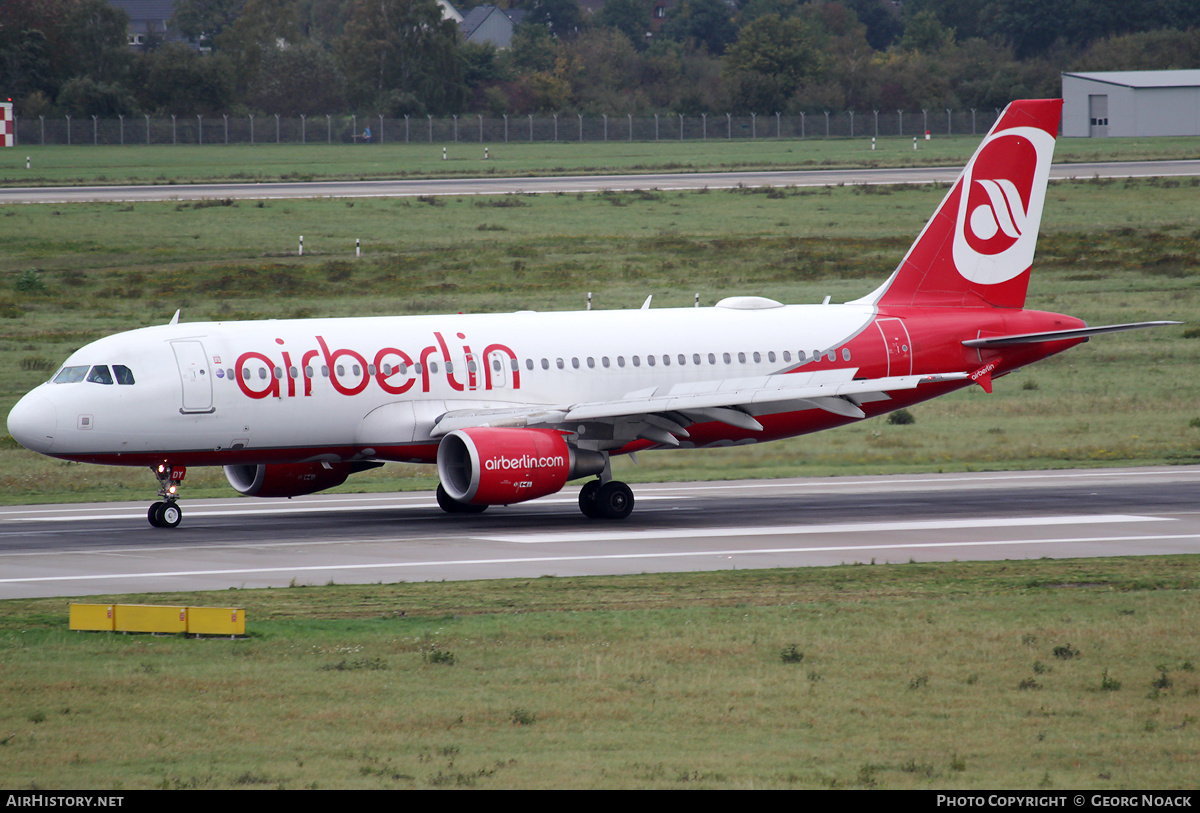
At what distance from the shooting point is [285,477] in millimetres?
33844

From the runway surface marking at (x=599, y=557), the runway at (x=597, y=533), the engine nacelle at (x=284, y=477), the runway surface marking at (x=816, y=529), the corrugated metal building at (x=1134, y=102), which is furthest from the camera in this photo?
the corrugated metal building at (x=1134, y=102)

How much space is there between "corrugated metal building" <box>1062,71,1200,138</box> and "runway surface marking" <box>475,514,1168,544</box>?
105 metres

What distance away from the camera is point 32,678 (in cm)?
1792

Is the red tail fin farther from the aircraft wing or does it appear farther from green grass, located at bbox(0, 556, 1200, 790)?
green grass, located at bbox(0, 556, 1200, 790)

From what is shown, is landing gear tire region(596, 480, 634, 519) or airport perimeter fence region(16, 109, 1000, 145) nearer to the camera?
landing gear tire region(596, 480, 634, 519)

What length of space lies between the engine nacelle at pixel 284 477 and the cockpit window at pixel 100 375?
361cm

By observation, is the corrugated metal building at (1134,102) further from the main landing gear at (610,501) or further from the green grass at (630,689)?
the green grass at (630,689)

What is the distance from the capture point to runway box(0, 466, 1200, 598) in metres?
26.3

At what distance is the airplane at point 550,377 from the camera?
1215 inches

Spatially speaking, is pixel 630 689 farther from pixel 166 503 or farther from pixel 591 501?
pixel 166 503

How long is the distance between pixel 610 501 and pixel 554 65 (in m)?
143

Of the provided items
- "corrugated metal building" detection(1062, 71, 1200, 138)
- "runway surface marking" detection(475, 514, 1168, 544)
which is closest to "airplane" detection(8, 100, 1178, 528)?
"runway surface marking" detection(475, 514, 1168, 544)

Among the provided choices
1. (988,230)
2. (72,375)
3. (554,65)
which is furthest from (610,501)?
(554,65)

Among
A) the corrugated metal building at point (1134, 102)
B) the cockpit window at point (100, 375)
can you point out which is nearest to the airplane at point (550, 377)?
the cockpit window at point (100, 375)
